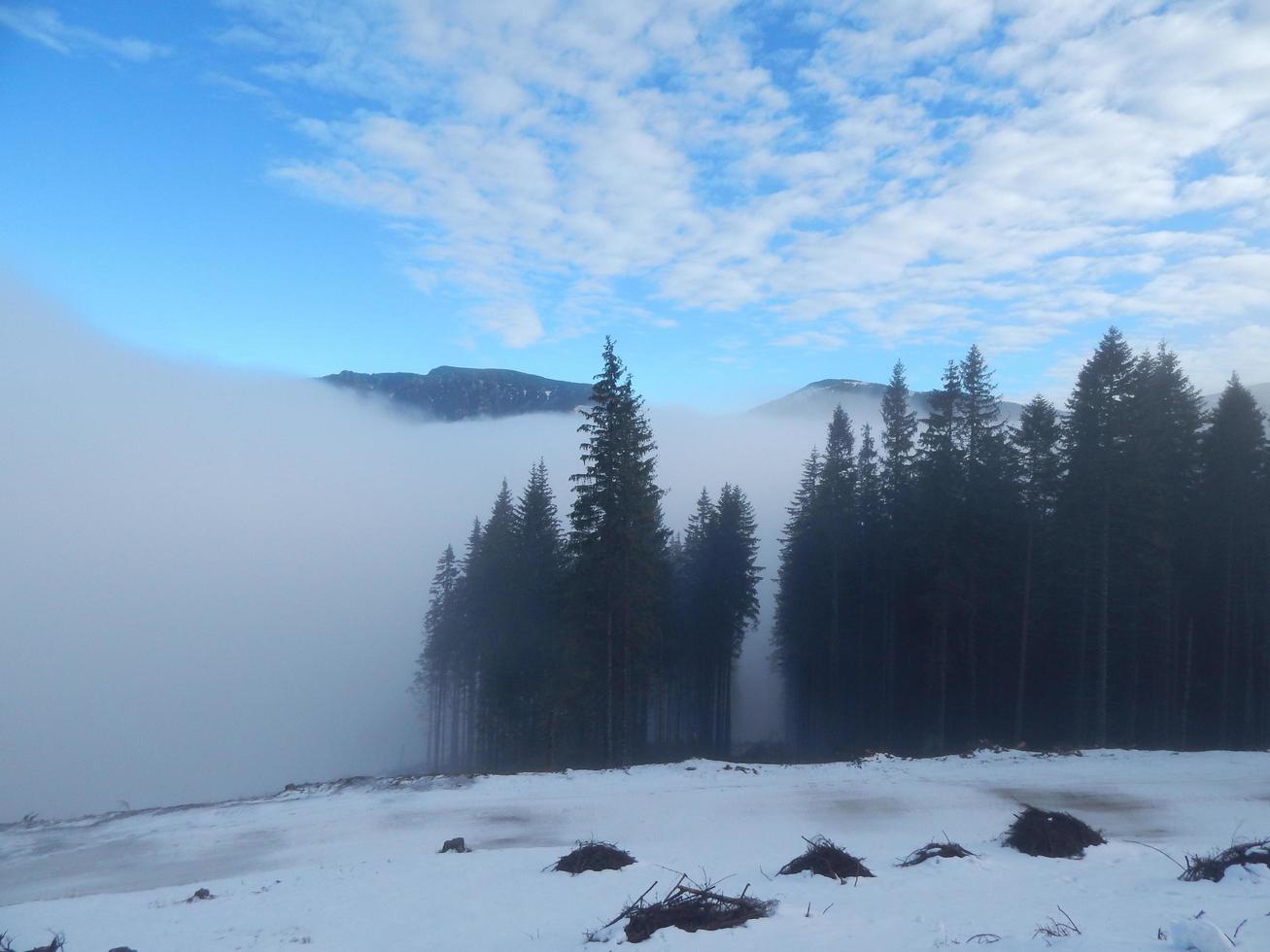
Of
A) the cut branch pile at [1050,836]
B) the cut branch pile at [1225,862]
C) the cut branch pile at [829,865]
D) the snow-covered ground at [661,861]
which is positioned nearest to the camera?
the snow-covered ground at [661,861]

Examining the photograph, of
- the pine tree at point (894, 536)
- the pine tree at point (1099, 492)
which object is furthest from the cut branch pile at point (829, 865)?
the pine tree at point (894, 536)

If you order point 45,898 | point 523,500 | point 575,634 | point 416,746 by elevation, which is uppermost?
point 523,500

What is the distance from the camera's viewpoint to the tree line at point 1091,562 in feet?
96.6

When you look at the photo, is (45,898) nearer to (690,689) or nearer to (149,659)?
(690,689)

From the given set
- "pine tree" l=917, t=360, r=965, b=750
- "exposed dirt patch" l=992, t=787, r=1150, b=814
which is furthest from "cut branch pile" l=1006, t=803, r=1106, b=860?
"pine tree" l=917, t=360, r=965, b=750

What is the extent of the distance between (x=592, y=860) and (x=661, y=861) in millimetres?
1646

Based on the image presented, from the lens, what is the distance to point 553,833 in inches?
609

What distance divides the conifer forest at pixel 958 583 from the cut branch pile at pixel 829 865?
→ 1678cm

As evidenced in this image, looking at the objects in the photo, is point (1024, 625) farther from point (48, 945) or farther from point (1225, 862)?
point (48, 945)

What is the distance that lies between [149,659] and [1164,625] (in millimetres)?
85280

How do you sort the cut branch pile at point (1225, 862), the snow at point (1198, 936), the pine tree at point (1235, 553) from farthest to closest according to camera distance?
the pine tree at point (1235, 553) < the cut branch pile at point (1225, 862) < the snow at point (1198, 936)

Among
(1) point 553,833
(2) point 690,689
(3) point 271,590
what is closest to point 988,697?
(2) point 690,689

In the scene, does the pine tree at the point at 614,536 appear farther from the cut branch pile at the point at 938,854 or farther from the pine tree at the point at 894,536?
the cut branch pile at the point at 938,854

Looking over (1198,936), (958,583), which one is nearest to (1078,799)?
(1198,936)
